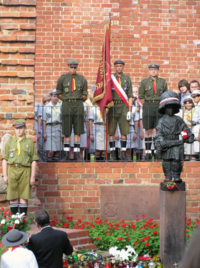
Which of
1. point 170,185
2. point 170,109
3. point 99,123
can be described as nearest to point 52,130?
point 99,123

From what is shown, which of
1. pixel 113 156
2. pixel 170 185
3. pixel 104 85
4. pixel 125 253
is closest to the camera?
pixel 170 185

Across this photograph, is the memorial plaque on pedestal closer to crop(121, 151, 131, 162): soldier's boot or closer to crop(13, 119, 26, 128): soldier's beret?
crop(121, 151, 131, 162): soldier's boot

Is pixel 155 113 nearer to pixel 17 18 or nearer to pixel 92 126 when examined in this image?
pixel 92 126

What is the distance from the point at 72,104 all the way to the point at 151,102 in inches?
64.4

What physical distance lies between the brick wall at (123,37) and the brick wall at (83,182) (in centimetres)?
478

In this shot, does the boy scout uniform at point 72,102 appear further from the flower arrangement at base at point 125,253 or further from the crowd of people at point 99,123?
the flower arrangement at base at point 125,253

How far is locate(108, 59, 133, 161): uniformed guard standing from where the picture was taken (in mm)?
8477

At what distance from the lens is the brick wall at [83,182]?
8.07 m

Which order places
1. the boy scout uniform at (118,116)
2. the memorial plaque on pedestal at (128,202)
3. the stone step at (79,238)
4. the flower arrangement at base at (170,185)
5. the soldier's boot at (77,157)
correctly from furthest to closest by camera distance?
1. the boy scout uniform at (118,116)
2. the soldier's boot at (77,157)
3. the memorial plaque on pedestal at (128,202)
4. the stone step at (79,238)
5. the flower arrangement at base at (170,185)

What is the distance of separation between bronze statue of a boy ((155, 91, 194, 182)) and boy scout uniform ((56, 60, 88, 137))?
2610 mm

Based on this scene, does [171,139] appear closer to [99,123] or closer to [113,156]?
[113,156]

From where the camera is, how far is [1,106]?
7453 mm

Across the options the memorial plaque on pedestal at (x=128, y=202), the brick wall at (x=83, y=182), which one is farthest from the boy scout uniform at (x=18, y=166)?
the memorial plaque on pedestal at (x=128, y=202)

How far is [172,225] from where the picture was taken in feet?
19.1
